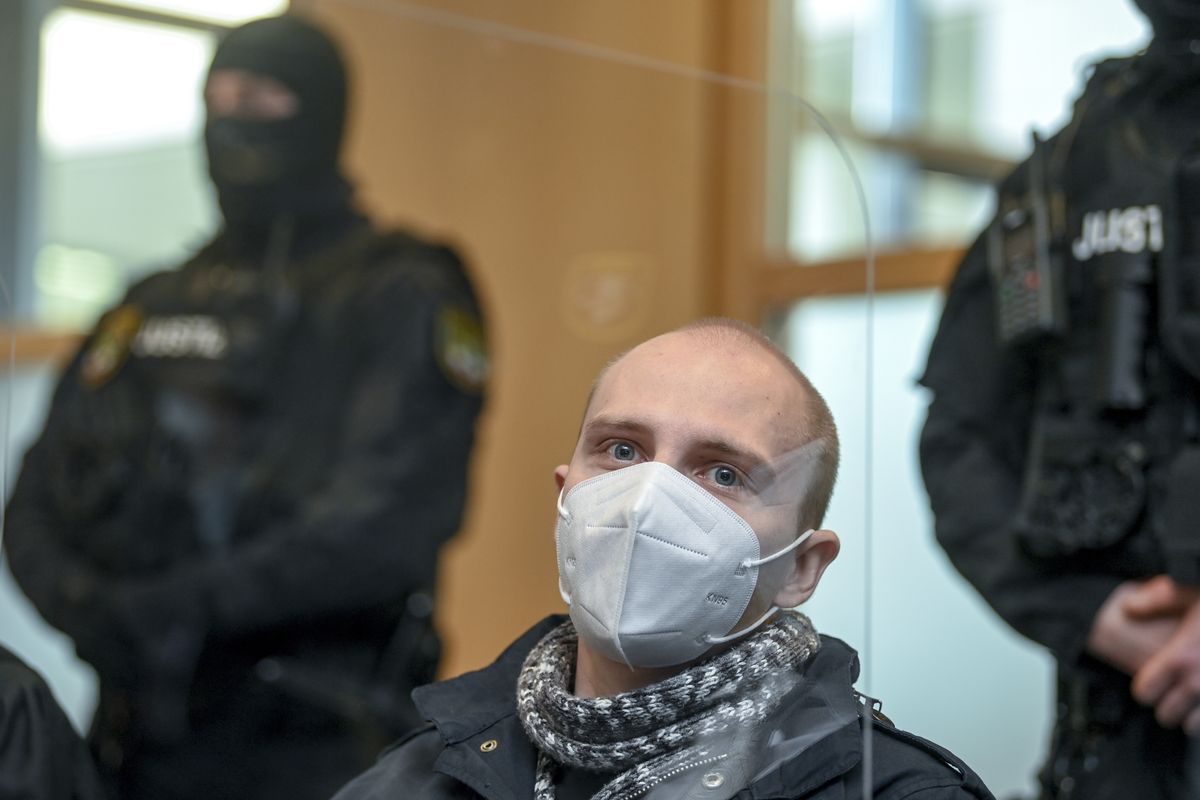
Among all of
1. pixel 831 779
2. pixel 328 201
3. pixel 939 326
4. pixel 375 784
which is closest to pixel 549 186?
pixel 328 201

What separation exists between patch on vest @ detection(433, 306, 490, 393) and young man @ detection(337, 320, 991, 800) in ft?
4.21

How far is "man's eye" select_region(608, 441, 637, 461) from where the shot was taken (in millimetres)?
1229

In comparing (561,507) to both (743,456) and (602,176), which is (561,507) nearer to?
(743,456)

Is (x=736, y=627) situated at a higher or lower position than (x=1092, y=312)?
lower

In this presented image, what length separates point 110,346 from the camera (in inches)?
105

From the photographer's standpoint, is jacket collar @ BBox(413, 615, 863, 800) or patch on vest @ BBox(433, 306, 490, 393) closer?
jacket collar @ BBox(413, 615, 863, 800)

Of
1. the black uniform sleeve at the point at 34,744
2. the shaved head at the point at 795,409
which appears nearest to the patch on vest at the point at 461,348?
the black uniform sleeve at the point at 34,744

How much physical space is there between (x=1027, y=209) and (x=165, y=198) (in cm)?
174

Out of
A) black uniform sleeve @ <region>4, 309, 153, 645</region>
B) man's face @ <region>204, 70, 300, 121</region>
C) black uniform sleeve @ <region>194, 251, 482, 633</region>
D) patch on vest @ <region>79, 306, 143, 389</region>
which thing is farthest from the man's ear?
patch on vest @ <region>79, 306, 143, 389</region>

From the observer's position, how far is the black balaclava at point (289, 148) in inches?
99.7

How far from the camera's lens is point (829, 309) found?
5.74ft

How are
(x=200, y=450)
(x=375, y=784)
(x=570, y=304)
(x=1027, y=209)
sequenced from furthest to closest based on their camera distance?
(x=570, y=304) < (x=200, y=450) < (x=1027, y=209) < (x=375, y=784)

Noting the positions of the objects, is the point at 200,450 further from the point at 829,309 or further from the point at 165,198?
the point at 829,309

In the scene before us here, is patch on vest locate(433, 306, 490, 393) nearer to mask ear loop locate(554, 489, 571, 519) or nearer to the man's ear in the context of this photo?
mask ear loop locate(554, 489, 571, 519)
